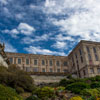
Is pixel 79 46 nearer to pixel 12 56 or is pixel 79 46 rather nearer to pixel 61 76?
pixel 61 76

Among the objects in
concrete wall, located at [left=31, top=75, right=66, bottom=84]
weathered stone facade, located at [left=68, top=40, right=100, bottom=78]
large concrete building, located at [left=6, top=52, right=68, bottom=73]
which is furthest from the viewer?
large concrete building, located at [left=6, top=52, right=68, bottom=73]

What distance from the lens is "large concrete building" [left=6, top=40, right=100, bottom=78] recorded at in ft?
115

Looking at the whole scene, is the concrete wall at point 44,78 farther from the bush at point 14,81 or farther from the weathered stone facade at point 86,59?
the bush at point 14,81

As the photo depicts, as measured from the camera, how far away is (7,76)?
1499cm

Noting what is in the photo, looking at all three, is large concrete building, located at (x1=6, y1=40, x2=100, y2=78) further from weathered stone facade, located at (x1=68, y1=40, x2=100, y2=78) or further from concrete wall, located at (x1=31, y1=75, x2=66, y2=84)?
concrete wall, located at (x1=31, y1=75, x2=66, y2=84)

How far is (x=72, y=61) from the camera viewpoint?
4334 centimetres

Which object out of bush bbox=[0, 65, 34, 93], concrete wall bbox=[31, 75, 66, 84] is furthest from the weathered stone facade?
bush bbox=[0, 65, 34, 93]

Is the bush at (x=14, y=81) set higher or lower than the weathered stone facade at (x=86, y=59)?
lower

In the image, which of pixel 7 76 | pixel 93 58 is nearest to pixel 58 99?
pixel 7 76

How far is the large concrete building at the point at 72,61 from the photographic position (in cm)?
3503

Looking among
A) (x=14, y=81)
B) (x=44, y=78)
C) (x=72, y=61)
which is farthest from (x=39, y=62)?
(x=14, y=81)

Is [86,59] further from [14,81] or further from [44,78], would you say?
[14,81]

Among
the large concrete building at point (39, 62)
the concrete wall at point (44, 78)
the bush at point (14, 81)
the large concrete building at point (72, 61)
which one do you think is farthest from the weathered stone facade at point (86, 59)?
the bush at point (14, 81)

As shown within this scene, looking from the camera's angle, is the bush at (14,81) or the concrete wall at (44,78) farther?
the concrete wall at (44,78)
